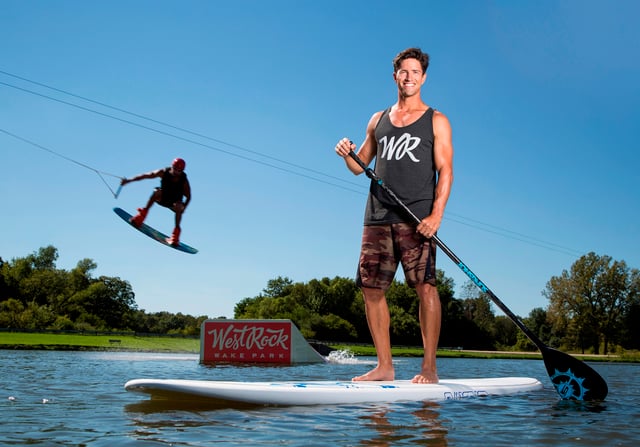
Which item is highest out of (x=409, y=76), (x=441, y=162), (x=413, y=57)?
(x=413, y=57)

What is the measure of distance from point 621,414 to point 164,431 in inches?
158

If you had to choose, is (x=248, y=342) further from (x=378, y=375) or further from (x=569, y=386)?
(x=569, y=386)

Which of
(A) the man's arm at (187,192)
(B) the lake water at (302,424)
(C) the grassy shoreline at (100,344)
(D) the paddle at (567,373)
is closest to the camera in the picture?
(B) the lake water at (302,424)

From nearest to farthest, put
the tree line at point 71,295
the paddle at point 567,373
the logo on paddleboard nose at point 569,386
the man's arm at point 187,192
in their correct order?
the paddle at point 567,373, the logo on paddleboard nose at point 569,386, the man's arm at point 187,192, the tree line at point 71,295

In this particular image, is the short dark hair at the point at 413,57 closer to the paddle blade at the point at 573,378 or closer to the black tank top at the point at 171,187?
the paddle blade at the point at 573,378

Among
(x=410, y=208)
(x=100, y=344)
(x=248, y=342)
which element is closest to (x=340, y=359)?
(x=248, y=342)

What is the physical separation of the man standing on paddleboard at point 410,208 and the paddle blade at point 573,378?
4.45 ft

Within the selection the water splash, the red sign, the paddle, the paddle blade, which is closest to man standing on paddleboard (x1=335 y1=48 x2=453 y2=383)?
the paddle

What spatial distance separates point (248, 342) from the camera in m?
20.2

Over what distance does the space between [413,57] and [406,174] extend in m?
1.32

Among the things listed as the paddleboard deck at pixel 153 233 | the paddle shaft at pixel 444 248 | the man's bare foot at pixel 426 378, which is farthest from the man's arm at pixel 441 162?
the paddleboard deck at pixel 153 233

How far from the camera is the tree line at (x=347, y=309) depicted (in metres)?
62.4

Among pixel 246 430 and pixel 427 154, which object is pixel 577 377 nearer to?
pixel 427 154

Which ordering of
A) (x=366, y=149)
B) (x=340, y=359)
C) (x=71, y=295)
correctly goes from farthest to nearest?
(x=71, y=295) < (x=340, y=359) < (x=366, y=149)
